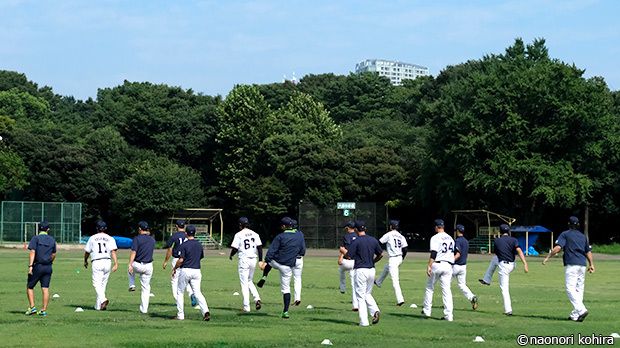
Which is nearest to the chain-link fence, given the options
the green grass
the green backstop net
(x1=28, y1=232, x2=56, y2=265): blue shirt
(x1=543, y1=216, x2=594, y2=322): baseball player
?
the green grass

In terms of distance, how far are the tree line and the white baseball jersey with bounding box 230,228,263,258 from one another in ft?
169

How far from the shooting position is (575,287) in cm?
2158

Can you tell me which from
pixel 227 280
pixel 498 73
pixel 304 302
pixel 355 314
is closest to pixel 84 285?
pixel 227 280

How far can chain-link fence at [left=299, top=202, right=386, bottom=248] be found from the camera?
82812 millimetres

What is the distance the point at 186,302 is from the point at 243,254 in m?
3.65

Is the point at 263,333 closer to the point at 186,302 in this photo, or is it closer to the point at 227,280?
the point at 186,302

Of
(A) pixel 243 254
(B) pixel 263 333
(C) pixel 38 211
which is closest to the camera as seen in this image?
(B) pixel 263 333

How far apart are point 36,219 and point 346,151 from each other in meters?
28.5

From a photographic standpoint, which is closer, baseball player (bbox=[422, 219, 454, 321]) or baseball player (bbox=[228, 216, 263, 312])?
baseball player (bbox=[422, 219, 454, 321])

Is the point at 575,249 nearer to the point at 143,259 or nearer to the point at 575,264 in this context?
the point at 575,264

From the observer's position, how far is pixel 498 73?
77188mm

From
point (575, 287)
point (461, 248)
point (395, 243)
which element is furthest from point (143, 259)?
point (575, 287)

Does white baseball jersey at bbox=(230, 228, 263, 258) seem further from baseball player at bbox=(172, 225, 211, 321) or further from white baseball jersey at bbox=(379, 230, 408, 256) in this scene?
white baseball jersey at bbox=(379, 230, 408, 256)

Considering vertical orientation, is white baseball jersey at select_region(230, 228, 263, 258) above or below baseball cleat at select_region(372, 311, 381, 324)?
above
